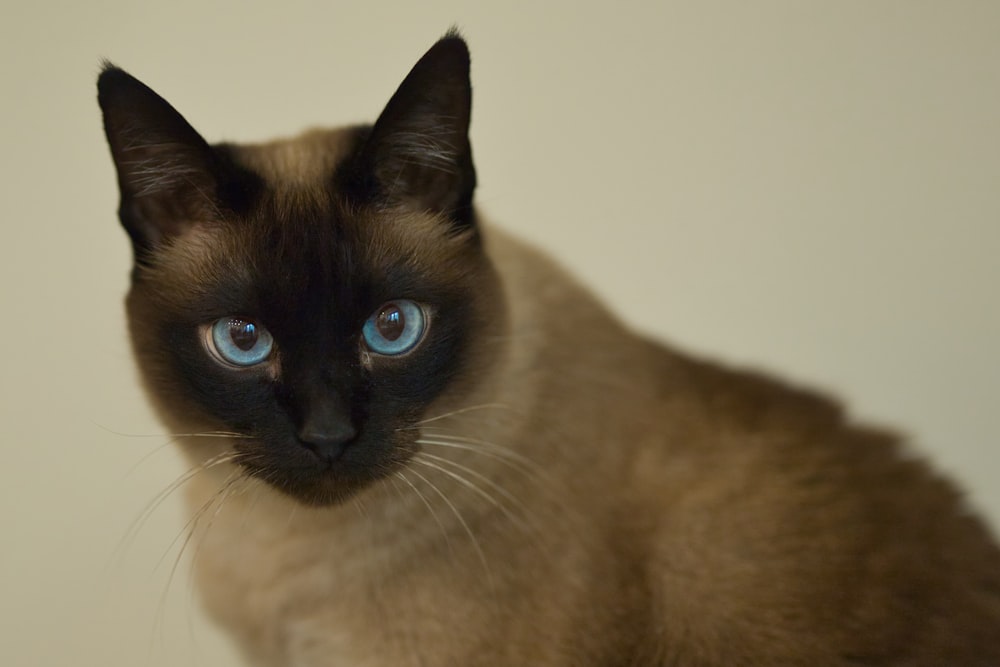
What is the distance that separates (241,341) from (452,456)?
333 mm

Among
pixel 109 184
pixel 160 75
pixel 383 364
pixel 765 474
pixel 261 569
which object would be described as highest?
pixel 160 75

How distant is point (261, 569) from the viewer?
4.15ft

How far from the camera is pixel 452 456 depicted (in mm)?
1236

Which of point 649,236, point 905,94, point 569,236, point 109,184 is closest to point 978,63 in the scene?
point 905,94

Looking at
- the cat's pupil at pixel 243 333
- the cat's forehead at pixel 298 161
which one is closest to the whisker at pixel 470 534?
the cat's pupil at pixel 243 333

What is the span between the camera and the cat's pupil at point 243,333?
3.49ft

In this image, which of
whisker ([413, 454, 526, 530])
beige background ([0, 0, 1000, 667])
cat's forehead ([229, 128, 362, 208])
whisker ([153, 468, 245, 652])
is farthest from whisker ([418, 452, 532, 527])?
beige background ([0, 0, 1000, 667])

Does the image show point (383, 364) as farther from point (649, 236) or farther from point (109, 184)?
point (649, 236)

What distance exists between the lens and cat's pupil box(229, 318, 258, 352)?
3.49 feet

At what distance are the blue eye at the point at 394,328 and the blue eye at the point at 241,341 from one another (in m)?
0.12

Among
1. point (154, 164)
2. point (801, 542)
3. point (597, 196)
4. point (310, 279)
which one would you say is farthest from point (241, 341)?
point (597, 196)

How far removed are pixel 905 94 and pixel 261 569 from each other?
1506 mm

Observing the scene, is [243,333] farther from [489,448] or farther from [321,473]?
[489,448]

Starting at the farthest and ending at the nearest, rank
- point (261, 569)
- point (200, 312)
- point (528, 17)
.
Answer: point (528, 17)
point (261, 569)
point (200, 312)
